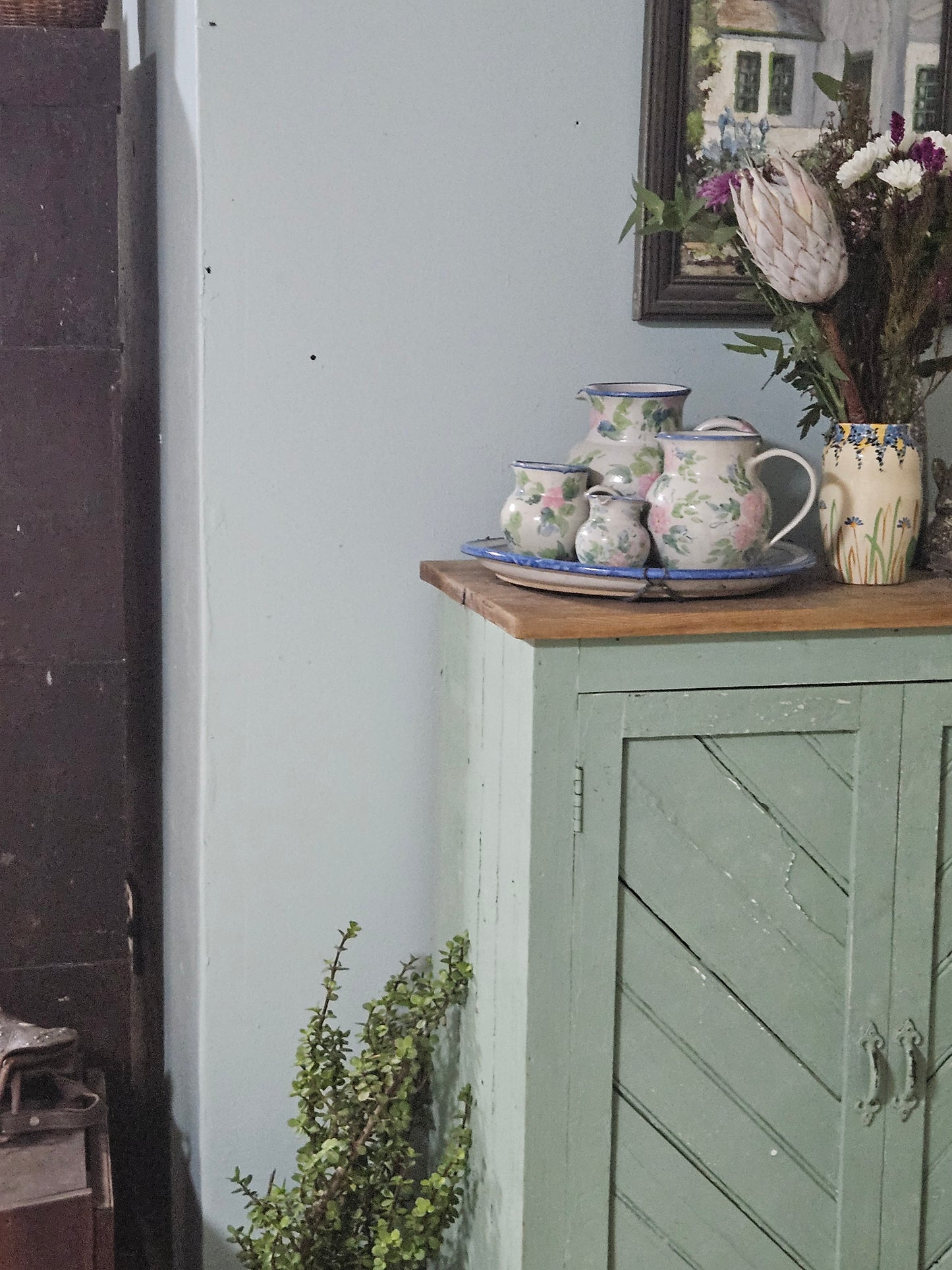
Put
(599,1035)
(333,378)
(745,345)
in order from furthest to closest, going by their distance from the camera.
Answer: (745,345) → (333,378) → (599,1035)

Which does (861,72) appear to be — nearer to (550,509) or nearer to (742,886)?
(550,509)

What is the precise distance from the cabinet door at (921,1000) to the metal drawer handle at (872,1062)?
2 cm

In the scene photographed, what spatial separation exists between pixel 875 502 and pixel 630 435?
310 millimetres

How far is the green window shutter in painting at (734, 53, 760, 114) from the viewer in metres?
1.84

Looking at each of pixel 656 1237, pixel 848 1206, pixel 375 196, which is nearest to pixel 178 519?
pixel 375 196

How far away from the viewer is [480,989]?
165cm

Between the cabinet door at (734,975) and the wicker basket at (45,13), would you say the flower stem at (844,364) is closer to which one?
the cabinet door at (734,975)

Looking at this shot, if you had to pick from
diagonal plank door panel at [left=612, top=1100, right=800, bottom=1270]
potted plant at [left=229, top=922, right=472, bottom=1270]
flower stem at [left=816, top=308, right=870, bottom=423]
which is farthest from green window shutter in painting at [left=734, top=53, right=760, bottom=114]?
diagonal plank door panel at [left=612, top=1100, right=800, bottom=1270]

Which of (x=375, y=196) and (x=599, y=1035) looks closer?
(x=599, y=1035)

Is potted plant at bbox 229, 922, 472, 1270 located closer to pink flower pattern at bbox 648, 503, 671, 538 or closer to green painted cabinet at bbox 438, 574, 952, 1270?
green painted cabinet at bbox 438, 574, 952, 1270

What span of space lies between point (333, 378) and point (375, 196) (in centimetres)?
24

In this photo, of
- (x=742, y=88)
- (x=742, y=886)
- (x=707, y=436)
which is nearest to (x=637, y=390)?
(x=707, y=436)

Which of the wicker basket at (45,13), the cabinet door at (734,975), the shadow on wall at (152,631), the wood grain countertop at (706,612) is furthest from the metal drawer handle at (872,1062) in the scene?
the wicker basket at (45,13)

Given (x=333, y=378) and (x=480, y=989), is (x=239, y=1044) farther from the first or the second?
(x=333, y=378)
